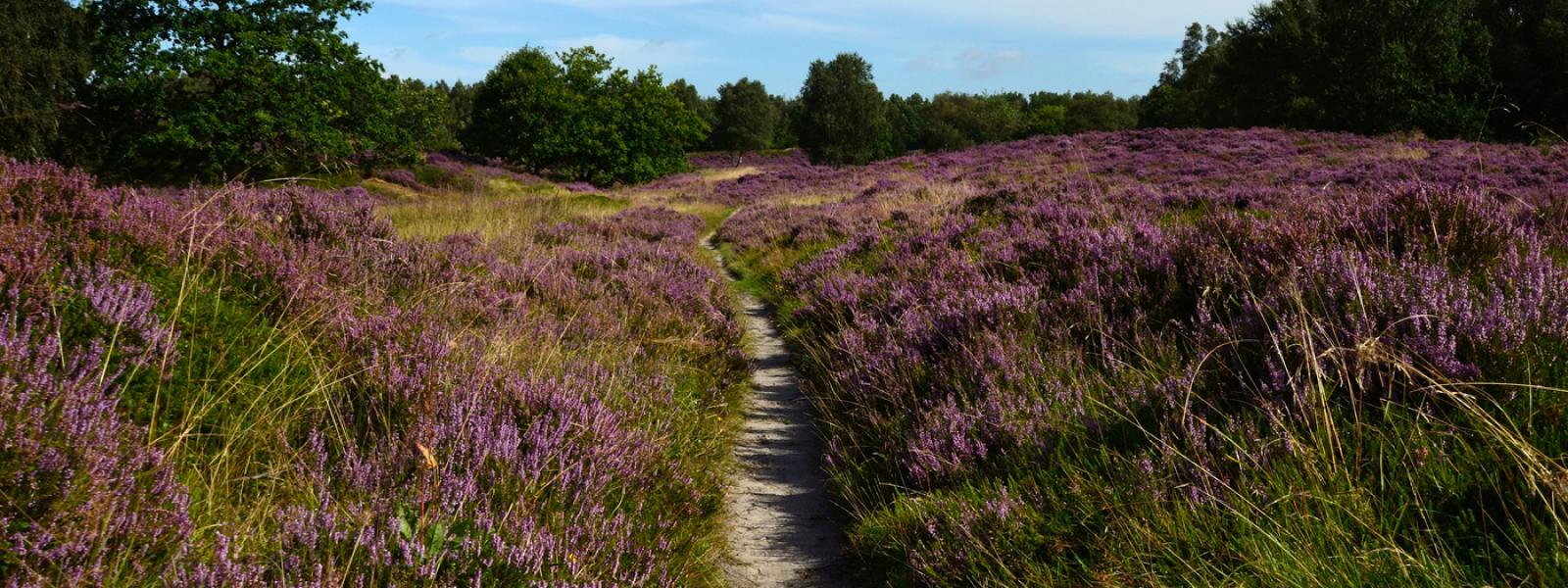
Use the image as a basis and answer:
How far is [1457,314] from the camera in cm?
286

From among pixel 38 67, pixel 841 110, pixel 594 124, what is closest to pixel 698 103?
pixel 841 110

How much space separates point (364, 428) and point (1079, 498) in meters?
2.85

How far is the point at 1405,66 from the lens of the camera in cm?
3409

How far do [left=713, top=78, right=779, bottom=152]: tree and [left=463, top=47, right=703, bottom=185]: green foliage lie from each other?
35827 mm

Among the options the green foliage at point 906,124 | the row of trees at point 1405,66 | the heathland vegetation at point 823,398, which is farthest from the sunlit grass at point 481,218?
the green foliage at point 906,124

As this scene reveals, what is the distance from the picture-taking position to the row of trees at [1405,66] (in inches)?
1330

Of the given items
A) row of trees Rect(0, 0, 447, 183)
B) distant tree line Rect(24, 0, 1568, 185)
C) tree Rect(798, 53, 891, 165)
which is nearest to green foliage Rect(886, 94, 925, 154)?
tree Rect(798, 53, 891, 165)

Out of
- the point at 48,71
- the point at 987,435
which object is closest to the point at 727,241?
the point at 987,435

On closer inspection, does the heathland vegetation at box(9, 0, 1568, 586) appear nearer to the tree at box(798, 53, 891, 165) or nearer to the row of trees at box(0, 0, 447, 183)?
the row of trees at box(0, 0, 447, 183)

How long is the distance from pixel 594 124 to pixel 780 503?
41.6 metres

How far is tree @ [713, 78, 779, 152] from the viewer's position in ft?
276

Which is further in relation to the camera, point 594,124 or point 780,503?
point 594,124

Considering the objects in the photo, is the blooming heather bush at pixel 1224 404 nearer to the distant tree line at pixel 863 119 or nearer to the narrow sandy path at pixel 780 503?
the narrow sandy path at pixel 780 503

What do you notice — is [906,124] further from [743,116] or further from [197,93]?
[197,93]
